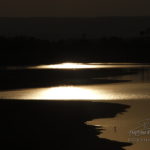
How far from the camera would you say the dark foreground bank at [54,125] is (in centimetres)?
1471

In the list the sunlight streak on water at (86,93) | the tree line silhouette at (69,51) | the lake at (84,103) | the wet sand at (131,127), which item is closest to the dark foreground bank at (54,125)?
the lake at (84,103)

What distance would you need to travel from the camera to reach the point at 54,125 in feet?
58.1

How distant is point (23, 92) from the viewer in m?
29.8

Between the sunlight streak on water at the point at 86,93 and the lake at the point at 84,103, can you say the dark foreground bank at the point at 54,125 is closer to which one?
the lake at the point at 84,103

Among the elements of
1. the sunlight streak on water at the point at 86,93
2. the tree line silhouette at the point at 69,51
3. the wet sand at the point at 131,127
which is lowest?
the wet sand at the point at 131,127

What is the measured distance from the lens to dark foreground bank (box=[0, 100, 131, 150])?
14.7m

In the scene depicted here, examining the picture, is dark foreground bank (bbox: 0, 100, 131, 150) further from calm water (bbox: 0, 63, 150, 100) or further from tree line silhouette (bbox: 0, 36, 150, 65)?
tree line silhouette (bbox: 0, 36, 150, 65)

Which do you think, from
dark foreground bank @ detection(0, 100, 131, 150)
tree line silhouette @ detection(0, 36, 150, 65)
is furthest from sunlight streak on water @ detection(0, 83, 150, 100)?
tree line silhouette @ detection(0, 36, 150, 65)

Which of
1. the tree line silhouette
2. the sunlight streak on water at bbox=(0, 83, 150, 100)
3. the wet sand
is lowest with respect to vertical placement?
the wet sand

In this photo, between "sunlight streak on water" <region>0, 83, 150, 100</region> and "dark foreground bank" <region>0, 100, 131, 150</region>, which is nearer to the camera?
"dark foreground bank" <region>0, 100, 131, 150</region>

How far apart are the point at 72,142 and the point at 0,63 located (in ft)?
144

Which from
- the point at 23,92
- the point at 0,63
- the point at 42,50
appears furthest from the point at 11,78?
the point at 42,50

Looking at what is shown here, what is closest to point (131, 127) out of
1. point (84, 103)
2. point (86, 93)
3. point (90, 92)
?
point (84, 103)

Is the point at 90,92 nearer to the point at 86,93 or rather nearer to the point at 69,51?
the point at 86,93
